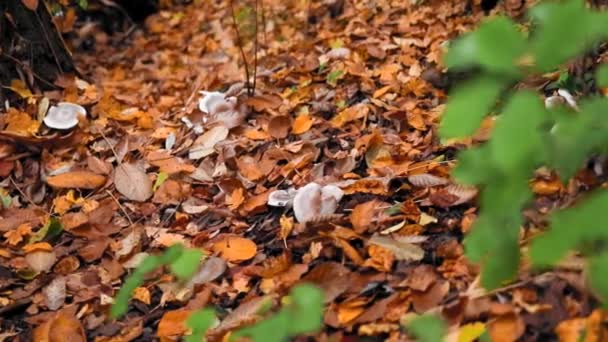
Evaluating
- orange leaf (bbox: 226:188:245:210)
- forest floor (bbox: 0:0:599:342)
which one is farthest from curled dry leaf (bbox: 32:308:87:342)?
orange leaf (bbox: 226:188:245:210)

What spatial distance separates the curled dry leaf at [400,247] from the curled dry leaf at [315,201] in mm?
200

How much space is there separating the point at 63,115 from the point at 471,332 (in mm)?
2055

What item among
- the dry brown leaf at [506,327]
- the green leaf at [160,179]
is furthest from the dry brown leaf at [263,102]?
the dry brown leaf at [506,327]

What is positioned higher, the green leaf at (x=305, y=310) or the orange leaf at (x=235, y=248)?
the green leaf at (x=305, y=310)

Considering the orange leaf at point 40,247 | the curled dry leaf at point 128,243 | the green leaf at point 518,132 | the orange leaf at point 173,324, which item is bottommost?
the orange leaf at point 40,247

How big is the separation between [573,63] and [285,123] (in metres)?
1.06

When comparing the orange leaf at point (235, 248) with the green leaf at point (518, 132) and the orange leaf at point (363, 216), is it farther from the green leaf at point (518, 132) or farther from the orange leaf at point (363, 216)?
the green leaf at point (518, 132)

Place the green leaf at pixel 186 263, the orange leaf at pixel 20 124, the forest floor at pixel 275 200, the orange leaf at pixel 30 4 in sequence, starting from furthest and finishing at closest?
the orange leaf at pixel 30 4
the orange leaf at pixel 20 124
the forest floor at pixel 275 200
the green leaf at pixel 186 263

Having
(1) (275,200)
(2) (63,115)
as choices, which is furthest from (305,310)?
(2) (63,115)

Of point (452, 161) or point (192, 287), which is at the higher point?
point (452, 161)

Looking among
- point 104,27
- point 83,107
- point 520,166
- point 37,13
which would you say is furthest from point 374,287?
point 104,27

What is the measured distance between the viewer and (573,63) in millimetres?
1819

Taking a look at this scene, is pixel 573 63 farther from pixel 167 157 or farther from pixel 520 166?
pixel 167 157

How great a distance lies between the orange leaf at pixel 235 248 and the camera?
6.05 feet
